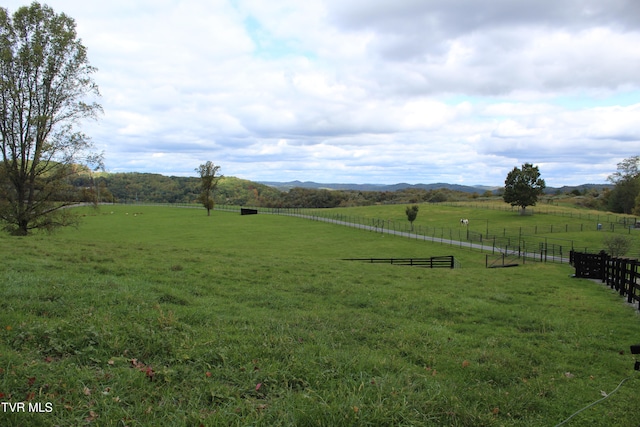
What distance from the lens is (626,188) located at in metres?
98.6

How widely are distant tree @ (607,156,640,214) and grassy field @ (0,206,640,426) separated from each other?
11000cm

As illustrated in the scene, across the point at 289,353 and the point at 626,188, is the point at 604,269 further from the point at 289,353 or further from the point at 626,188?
the point at 626,188

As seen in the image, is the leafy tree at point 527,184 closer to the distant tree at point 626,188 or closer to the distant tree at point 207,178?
the distant tree at point 626,188

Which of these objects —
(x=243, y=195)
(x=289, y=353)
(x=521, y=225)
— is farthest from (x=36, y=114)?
(x=243, y=195)

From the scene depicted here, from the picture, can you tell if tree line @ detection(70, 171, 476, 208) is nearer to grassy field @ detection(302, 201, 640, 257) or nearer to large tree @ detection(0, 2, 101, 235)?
A: grassy field @ detection(302, 201, 640, 257)

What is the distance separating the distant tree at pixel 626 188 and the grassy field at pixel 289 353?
110 metres

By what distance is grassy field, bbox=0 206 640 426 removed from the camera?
13.4 feet

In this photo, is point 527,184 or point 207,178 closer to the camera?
point 527,184

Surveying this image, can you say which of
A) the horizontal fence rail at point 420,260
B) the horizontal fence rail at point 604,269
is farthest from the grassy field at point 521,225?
the horizontal fence rail at point 604,269

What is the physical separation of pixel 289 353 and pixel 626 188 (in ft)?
404

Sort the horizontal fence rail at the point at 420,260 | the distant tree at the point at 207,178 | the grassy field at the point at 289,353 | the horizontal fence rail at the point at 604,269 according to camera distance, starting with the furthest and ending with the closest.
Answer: the distant tree at the point at 207,178, the horizontal fence rail at the point at 420,260, the horizontal fence rail at the point at 604,269, the grassy field at the point at 289,353

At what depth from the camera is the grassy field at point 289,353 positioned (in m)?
4.07

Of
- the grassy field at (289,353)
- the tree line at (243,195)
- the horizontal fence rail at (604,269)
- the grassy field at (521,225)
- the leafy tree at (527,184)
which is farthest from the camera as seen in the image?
the tree line at (243,195)

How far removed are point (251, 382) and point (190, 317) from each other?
10.1ft
